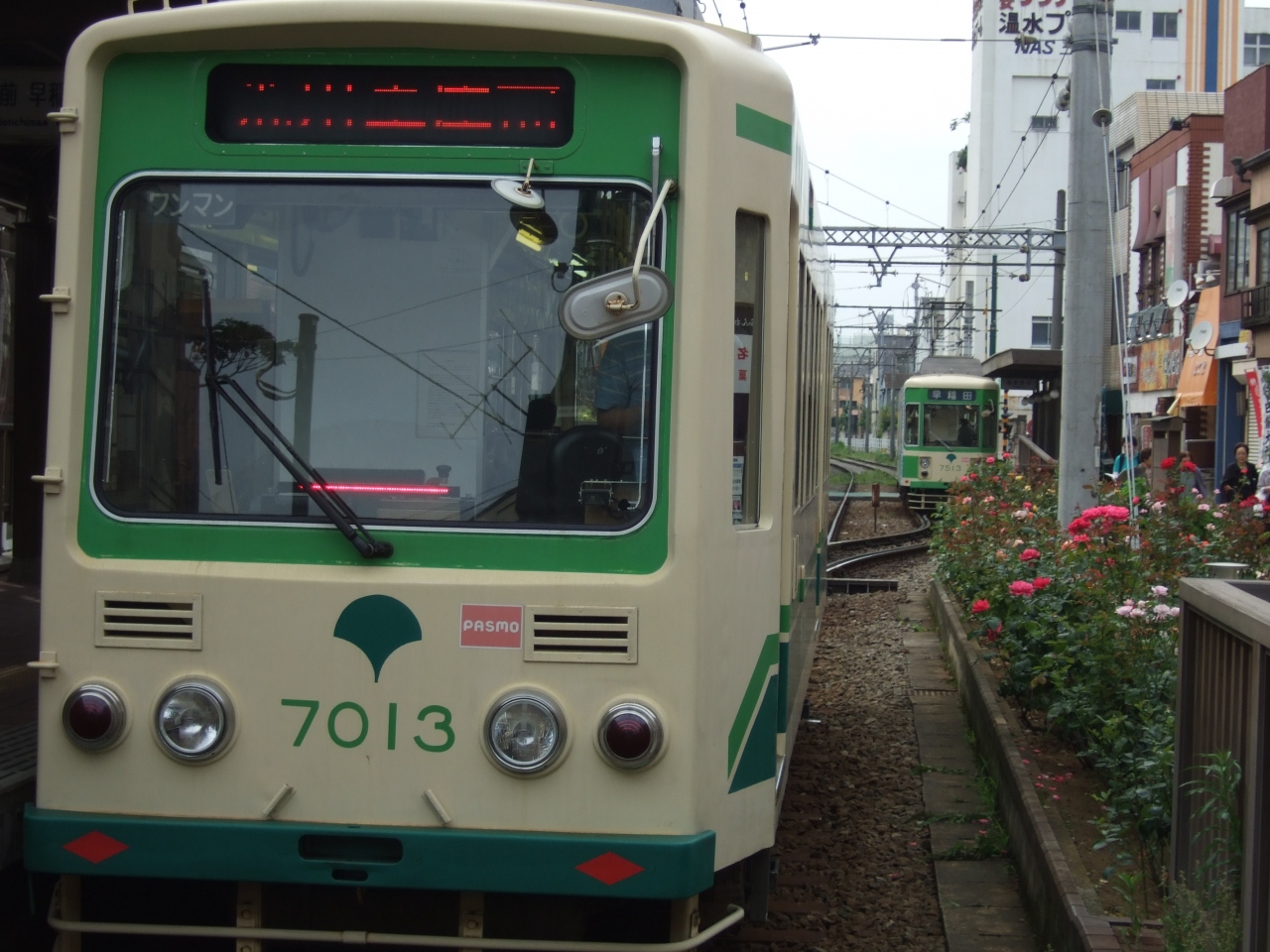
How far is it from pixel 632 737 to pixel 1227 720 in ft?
5.09

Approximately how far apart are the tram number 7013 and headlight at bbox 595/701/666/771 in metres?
0.42

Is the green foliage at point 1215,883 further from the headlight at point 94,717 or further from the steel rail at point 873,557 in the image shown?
the steel rail at point 873,557

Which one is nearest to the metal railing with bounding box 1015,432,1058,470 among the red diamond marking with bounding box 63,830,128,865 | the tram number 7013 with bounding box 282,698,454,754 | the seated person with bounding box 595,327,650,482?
the seated person with bounding box 595,327,650,482

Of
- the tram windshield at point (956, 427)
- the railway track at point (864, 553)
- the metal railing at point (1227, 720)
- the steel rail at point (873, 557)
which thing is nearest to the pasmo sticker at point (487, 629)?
the metal railing at point (1227, 720)

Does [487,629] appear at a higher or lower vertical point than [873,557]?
higher

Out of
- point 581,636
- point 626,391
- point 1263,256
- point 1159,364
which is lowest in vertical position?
point 581,636

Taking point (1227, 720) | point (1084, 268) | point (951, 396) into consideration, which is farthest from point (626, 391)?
point (951, 396)

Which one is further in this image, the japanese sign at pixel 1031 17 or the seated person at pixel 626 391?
the japanese sign at pixel 1031 17

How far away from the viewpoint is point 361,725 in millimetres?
3805

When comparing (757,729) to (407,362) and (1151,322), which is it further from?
(1151,322)

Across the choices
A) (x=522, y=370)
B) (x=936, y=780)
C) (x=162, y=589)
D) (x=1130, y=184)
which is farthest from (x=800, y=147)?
(x=1130, y=184)

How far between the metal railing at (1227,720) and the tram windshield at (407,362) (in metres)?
1.55

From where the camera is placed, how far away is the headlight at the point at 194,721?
3807mm

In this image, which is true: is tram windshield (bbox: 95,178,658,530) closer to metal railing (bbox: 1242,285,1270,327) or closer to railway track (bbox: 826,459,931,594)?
railway track (bbox: 826,459,931,594)
